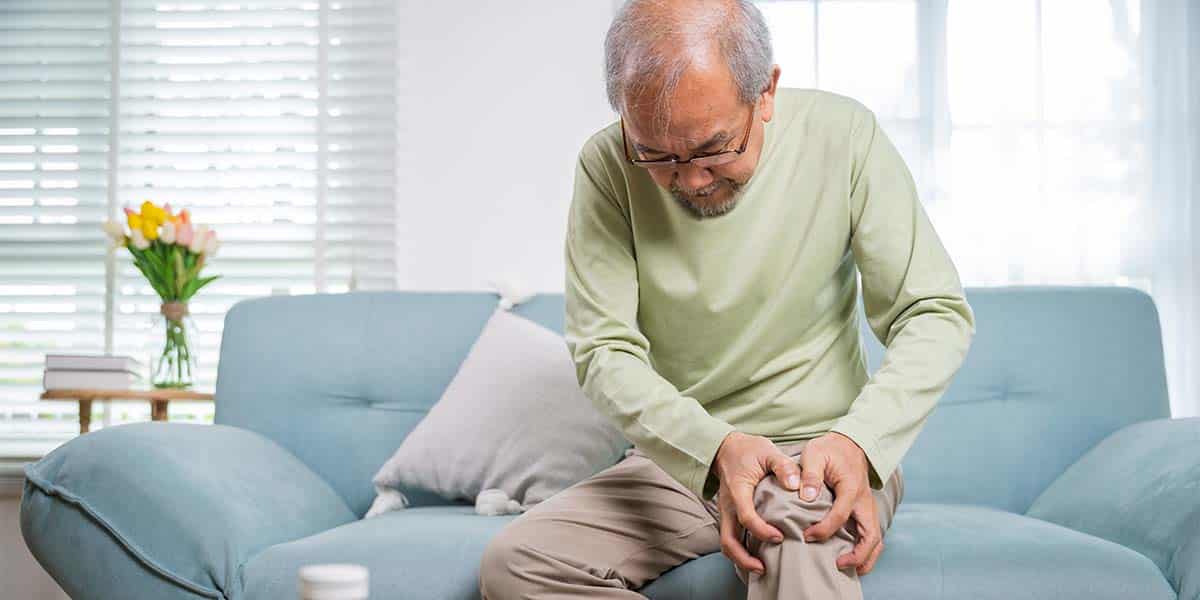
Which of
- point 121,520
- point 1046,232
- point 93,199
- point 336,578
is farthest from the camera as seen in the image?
point 93,199

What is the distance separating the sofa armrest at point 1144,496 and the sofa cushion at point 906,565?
0.15ft

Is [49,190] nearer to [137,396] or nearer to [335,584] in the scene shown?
[137,396]

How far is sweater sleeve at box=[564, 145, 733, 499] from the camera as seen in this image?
1477mm

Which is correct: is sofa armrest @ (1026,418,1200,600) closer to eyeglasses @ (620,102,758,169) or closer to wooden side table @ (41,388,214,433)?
eyeglasses @ (620,102,758,169)

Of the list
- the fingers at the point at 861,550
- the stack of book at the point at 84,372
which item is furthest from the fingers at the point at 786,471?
the stack of book at the point at 84,372

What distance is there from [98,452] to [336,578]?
4.81ft

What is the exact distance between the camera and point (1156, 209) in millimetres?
3197

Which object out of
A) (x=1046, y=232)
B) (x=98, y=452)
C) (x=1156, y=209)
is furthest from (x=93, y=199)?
(x=1156, y=209)

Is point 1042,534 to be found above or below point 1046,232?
below

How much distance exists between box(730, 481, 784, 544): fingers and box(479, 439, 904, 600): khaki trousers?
0.01 metres

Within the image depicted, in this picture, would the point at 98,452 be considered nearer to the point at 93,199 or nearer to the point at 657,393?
the point at 657,393

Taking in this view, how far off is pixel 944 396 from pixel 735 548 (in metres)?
1.12

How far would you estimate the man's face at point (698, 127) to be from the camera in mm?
1416

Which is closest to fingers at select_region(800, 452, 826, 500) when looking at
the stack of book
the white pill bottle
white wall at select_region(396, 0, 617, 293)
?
the white pill bottle
